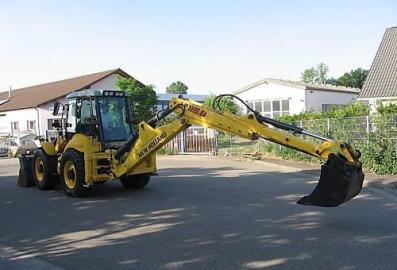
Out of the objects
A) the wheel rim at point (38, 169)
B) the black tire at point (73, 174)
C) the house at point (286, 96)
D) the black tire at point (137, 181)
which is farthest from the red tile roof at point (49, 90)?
the black tire at point (73, 174)

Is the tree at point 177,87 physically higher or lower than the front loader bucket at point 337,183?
higher

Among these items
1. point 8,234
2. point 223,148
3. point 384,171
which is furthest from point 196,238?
point 223,148

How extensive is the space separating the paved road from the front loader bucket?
51 centimetres

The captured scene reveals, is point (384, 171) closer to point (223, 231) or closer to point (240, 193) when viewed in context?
point (240, 193)

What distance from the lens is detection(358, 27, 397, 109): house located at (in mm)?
29812

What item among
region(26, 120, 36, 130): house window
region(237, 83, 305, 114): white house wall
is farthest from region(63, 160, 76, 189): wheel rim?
region(26, 120, 36, 130): house window

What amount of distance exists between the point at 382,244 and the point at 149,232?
364 cm

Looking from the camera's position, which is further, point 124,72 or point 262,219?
point 124,72

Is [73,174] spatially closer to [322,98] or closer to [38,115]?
[322,98]

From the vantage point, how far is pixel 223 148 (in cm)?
2602

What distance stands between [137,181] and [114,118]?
5.88 feet

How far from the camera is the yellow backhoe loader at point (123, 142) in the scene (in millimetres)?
8664

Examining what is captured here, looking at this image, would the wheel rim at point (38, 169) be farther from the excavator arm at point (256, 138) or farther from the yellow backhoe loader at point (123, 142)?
the excavator arm at point (256, 138)

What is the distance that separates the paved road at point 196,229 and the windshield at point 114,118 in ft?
4.81
